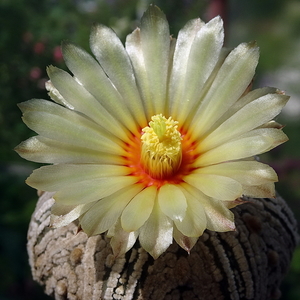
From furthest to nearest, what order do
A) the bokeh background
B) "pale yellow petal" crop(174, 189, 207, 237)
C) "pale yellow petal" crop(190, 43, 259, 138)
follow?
the bokeh background → "pale yellow petal" crop(190, 43, 259, 138) → "pale yellow petal" crop(174, 189, 207, 237)

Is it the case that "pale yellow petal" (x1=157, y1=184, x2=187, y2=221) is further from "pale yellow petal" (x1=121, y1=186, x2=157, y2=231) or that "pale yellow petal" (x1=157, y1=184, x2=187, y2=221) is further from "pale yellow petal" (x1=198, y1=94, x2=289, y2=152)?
"pale yellow petal" (x1=198, y1=94, x2=289, y2=152)

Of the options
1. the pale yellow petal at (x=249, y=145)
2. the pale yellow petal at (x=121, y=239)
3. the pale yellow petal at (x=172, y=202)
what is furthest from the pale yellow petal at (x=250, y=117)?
the pale yellow petal at (x=121, y=239)

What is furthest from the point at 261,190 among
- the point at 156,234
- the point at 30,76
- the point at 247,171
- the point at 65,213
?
the point at 30,76

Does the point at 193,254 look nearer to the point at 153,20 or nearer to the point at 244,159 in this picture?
the point at 244,159

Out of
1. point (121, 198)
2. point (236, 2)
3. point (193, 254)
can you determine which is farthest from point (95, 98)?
point (236, 2)

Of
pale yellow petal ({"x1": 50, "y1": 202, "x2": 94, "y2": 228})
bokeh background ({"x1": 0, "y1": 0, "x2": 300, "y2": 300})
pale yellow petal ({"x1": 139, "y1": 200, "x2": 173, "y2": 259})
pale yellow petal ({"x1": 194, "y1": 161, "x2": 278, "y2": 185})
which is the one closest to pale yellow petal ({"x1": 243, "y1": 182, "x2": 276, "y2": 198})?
pale yellow petal ({"x1": 194, "y1": 161, "x2": 278, "y2": 185})

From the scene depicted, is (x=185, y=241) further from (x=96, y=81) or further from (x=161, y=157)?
(x=96, y=81)

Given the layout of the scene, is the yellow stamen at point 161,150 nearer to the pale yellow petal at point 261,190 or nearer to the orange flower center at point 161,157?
the orange flower center at point 161,157

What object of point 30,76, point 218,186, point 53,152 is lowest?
point 30,76
